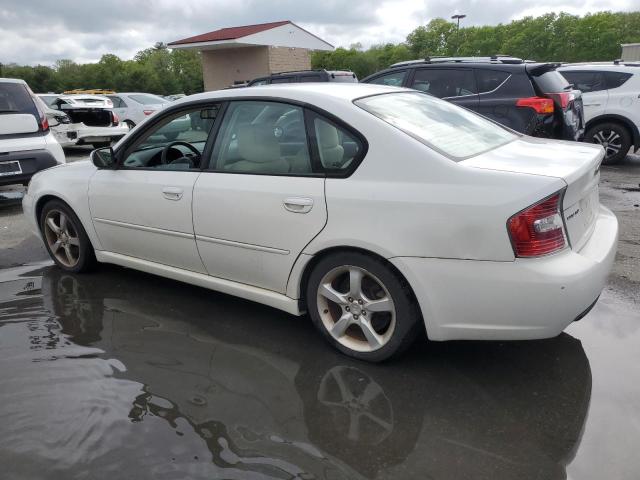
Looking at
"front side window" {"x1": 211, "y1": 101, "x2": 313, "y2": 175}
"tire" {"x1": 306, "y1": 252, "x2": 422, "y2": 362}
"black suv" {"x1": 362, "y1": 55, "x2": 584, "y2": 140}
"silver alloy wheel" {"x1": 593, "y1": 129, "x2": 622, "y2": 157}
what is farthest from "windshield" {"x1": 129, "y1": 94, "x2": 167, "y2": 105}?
"tire" {"x1": 306, "y1": 252, "x2": 422, "y2": 362}

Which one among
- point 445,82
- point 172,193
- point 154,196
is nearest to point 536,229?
point 172,193

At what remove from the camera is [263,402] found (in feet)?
9.23

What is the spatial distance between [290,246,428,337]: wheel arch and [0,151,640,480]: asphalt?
1.16 feet

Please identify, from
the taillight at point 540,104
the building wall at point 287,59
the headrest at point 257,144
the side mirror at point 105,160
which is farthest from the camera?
the building wall at point 287,59

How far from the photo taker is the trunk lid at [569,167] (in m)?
2.76

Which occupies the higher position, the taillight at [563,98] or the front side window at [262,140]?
the front side window at [262,140]

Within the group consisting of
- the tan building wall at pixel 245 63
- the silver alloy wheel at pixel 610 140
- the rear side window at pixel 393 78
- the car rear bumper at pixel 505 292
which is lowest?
the silver alloy wheel at pixel 610 140

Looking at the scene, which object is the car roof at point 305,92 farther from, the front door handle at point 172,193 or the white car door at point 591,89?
the white car door at point 591,89

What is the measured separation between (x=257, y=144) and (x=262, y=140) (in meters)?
0.04

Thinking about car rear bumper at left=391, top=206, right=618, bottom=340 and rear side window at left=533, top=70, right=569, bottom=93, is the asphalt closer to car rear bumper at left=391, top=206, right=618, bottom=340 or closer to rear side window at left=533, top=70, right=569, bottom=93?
car rear bumper at left=391, top=206, right=618, bottom=340

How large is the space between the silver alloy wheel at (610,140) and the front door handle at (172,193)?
839 centimetres

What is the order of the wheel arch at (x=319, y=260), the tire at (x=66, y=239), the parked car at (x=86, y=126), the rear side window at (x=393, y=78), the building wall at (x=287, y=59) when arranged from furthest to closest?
the building wall at (x=287, y=59) → the parked car at (x=86, y=126) → the rear side window at (x=393, y=78) → the tire at (x=66, y=239) → the wheel arch at (x=319, y=260)

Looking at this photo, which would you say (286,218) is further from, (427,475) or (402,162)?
(427,475)

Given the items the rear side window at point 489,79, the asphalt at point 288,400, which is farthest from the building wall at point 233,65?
the asphalt at point 288,400
